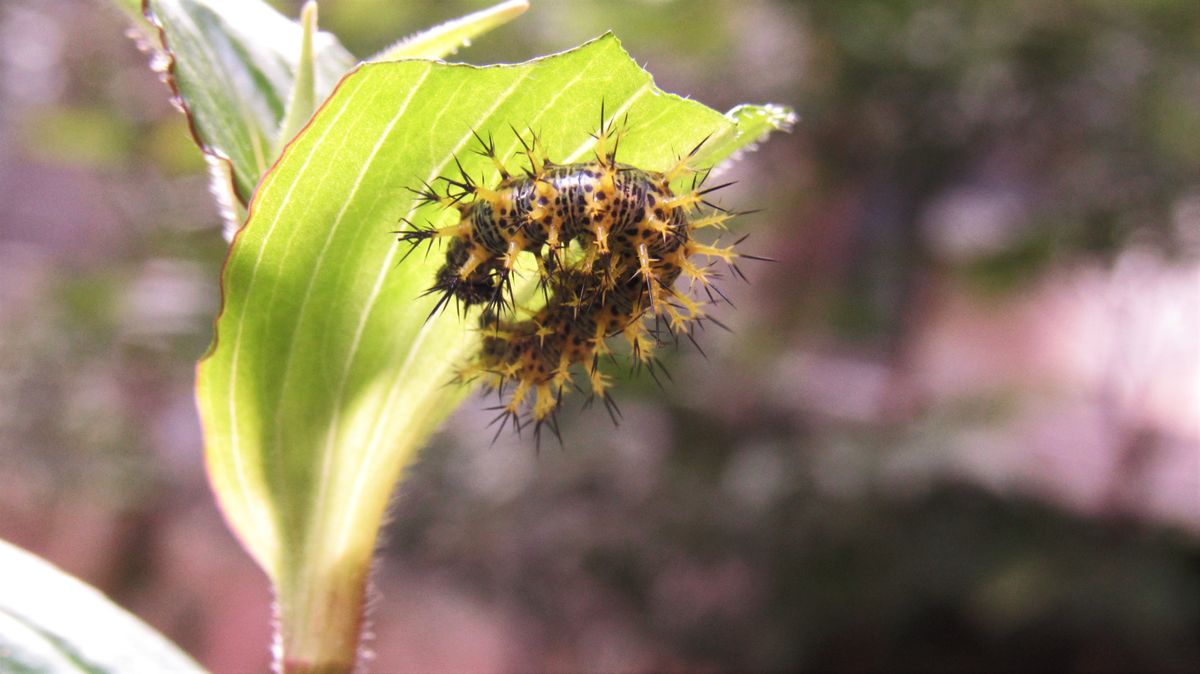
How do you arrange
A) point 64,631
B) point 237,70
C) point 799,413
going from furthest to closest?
1. point 799,413
2. point 237,70
3. point 64,631

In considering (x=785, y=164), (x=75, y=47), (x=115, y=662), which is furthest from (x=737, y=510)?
(x=75, y=47)

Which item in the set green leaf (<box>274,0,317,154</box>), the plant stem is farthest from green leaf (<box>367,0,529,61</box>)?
the plant stem

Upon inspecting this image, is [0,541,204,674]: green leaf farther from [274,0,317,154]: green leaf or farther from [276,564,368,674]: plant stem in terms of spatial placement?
[274,0,317,154]: green leaf

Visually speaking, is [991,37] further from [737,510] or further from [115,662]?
[115,662]

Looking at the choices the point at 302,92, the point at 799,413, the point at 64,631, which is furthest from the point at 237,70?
the point at 799,413

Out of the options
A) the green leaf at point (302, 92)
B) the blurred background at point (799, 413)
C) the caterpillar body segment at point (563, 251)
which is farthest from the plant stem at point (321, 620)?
the blurred background at point (799, 413)

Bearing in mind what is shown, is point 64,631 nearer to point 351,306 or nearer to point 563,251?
point 351,306

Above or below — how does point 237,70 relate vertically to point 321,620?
above
